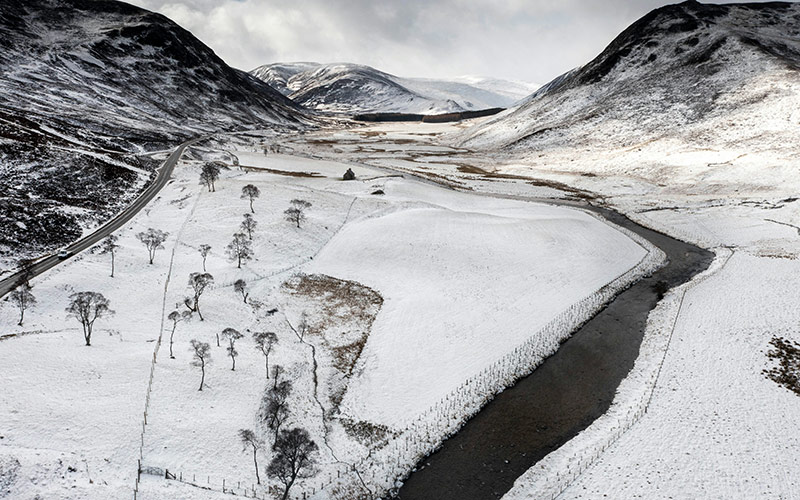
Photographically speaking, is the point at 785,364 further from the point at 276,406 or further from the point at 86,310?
the point at 86,310

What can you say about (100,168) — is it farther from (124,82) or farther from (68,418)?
(124,82)

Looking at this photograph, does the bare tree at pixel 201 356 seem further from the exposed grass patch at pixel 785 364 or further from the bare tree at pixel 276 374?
the exposed grass patch at pixel 785 364

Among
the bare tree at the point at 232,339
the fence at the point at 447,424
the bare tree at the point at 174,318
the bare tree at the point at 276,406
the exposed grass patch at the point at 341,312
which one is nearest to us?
the fence at the point at 447,424

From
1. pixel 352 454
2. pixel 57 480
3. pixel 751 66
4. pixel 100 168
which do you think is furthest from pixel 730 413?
pixel 751 66

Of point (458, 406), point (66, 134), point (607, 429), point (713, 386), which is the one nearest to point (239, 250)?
point (458, 406)

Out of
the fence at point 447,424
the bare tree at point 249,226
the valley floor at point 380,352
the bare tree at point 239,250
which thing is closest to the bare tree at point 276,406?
the valley floor at point 380,352
